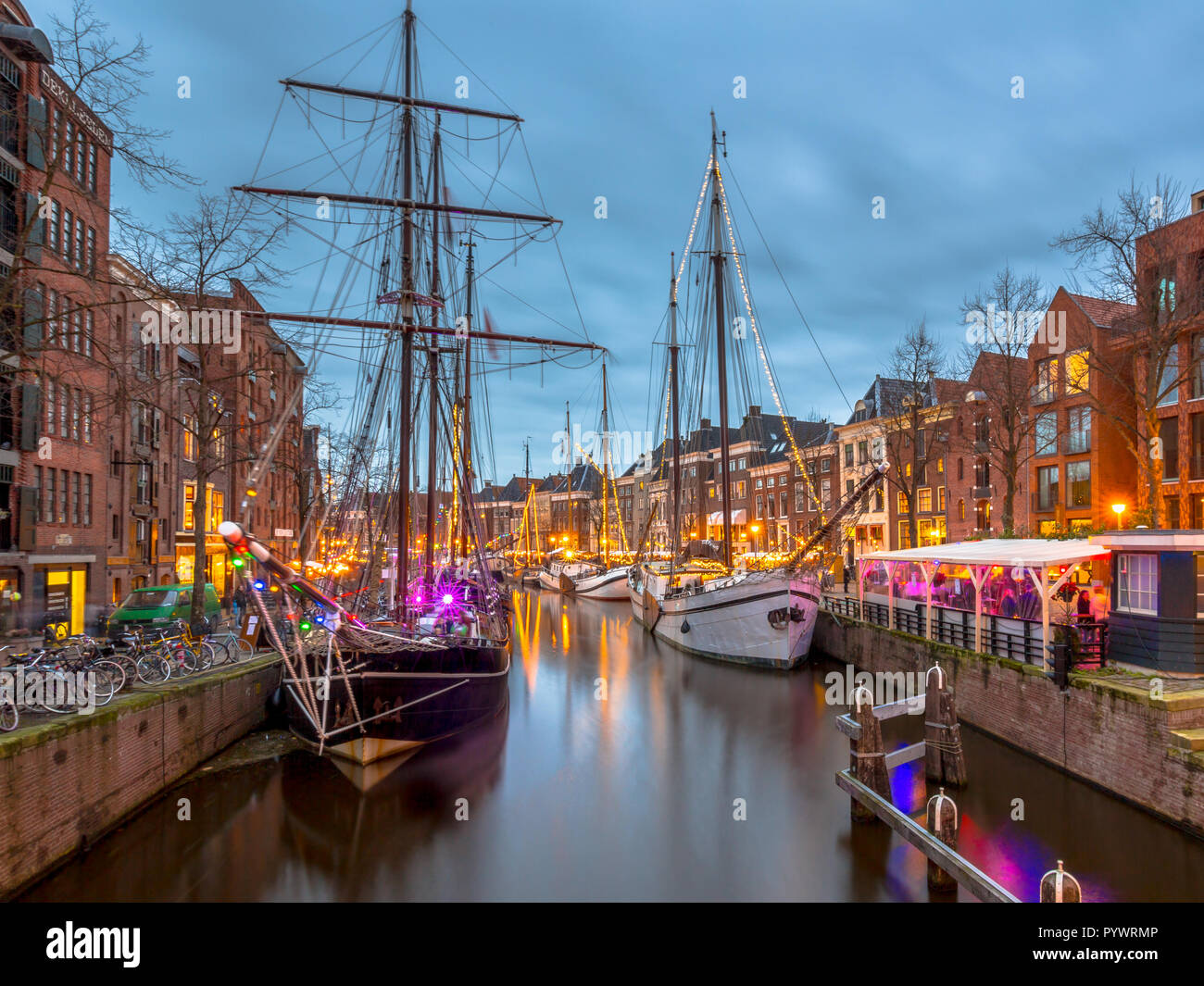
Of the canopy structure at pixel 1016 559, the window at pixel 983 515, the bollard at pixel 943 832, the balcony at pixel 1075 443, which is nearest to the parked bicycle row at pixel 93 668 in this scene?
the bollard at pixel 943 832

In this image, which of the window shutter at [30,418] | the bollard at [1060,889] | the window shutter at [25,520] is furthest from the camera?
the window shutter at [25,520]

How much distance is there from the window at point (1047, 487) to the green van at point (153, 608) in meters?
39.0

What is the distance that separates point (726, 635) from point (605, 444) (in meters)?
34.6

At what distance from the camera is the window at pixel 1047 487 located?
38344 mm

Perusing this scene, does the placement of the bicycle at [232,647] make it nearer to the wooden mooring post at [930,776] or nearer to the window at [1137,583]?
the wooden mooring post at [930,776]

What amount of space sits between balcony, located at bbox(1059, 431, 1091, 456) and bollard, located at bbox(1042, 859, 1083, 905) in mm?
34096

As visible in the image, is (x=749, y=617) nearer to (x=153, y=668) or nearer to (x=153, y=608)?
(x=153, y=668)

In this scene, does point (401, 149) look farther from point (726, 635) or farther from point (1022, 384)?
point (1022, 384)

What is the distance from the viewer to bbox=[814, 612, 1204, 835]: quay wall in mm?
11898

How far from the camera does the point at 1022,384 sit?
32.2 m

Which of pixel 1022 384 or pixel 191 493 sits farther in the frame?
pixel 191 493

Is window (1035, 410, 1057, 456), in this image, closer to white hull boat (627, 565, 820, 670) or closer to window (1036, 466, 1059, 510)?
window (1036, 466, 1059, 510)
